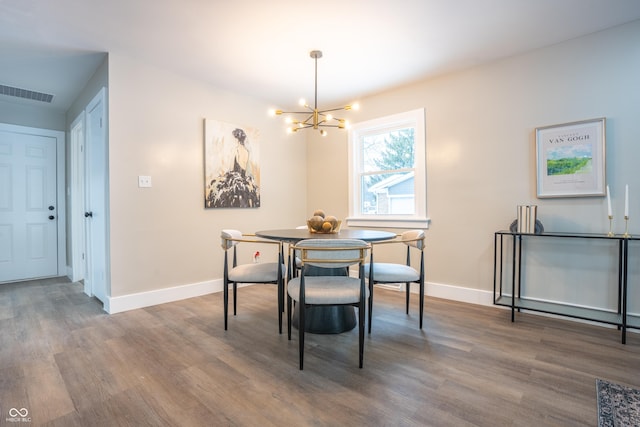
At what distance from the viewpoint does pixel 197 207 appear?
355cm

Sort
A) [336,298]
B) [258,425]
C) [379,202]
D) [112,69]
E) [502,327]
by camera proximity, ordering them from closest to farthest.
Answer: [258,425] < [336,298] < [502,327] < [112,69] < [379,202]

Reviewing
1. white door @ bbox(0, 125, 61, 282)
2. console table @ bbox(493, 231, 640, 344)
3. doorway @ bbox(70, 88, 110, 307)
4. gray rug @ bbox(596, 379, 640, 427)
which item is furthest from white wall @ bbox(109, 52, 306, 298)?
gray rug @ bbox(596, 379, 640, 427)

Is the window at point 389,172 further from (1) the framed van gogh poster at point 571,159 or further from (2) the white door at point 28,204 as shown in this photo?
(2) the white door at point 28,204

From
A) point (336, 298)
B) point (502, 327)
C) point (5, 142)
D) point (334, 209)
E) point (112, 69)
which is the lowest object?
point (502, 327)

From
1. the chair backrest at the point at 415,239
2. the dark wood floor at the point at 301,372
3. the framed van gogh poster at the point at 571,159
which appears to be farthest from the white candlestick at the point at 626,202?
the chair backrest at the point at 415,239

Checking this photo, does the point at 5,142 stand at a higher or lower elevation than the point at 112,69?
lower

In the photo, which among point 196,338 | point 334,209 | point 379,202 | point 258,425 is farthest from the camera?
point 334,209

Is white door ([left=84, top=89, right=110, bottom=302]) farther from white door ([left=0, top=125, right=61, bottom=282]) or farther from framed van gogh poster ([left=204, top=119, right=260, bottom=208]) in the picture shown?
white door ([left=0, top=125, right=61, bottom=282])

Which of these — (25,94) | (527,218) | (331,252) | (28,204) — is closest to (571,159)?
(527,218)

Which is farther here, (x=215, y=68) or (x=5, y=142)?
(x=5, y=142)

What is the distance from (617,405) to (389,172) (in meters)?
2.88

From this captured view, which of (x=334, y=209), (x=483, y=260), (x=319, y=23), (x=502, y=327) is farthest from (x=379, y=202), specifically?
(x=319, y=23)

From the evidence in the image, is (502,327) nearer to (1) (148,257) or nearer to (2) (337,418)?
(2) (337,418)

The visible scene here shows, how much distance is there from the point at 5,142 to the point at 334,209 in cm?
453
